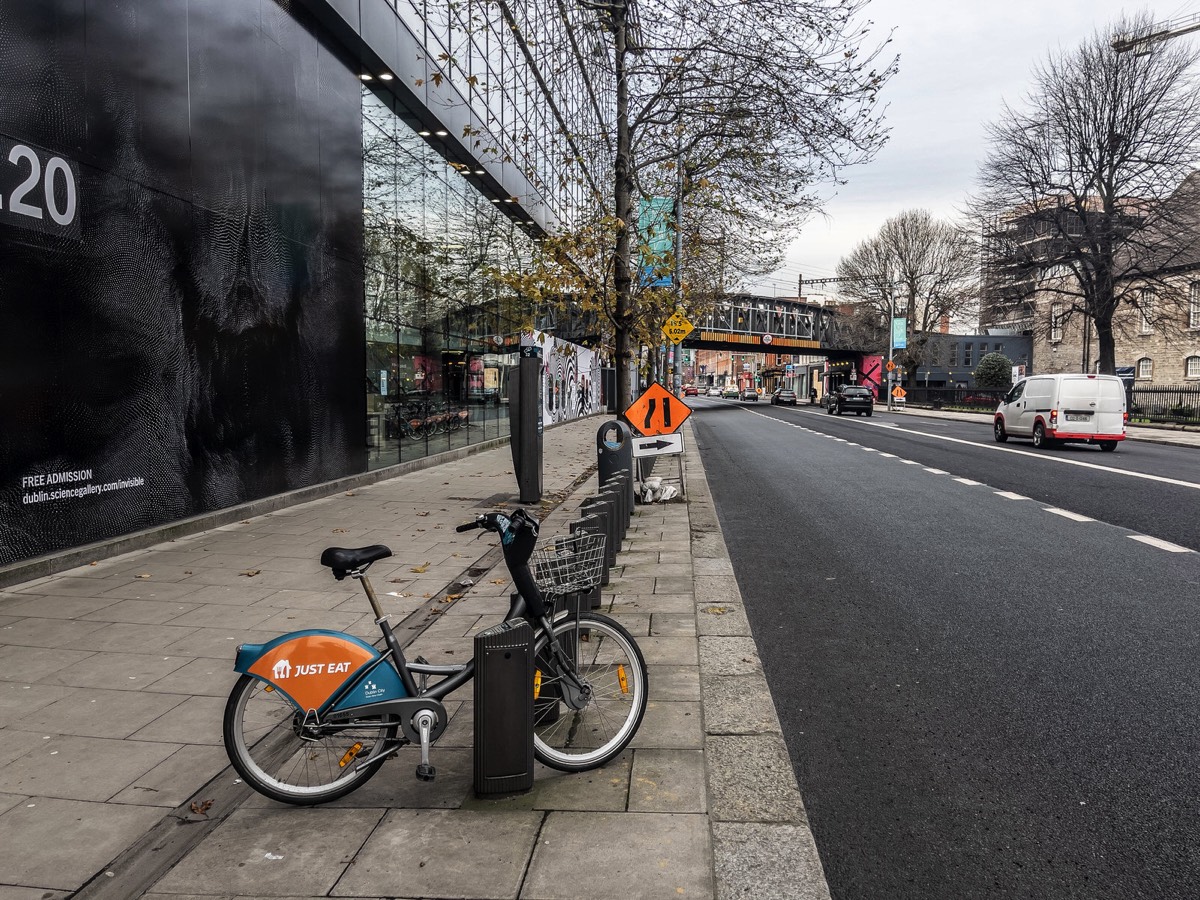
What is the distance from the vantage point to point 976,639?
5.57 m

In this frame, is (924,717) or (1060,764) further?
(924,717)

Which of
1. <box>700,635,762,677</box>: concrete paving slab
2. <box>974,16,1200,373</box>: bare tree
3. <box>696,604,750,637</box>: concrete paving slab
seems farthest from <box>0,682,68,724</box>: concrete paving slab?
<box>974,16,1200,373</box>: bare tree

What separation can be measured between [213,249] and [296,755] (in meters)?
8.37

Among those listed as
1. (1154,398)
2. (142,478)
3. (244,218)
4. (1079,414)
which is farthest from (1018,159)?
(142,478)

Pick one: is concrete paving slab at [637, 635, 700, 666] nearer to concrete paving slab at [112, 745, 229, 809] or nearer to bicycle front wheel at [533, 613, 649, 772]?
bicycle front wheel at [533, 613, 649, 772]

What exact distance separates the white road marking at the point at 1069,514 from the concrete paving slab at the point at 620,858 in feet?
29.6

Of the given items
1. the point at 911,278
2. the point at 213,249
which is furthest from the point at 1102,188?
the point at 213,249

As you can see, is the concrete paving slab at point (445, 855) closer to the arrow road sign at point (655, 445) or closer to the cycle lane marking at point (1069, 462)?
Result: the arrow road sign at point (655, 445)

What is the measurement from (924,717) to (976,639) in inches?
59.9

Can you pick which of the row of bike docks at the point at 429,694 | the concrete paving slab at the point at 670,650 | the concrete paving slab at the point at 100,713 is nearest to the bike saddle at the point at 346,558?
the row of bike docks at the point at 429,694

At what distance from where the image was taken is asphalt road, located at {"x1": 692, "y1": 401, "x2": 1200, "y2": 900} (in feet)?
9.88

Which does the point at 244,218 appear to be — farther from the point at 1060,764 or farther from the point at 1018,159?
the point at 1018,159

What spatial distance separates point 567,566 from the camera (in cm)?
379

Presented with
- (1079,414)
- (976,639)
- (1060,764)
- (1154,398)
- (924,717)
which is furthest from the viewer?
(1154,398)
